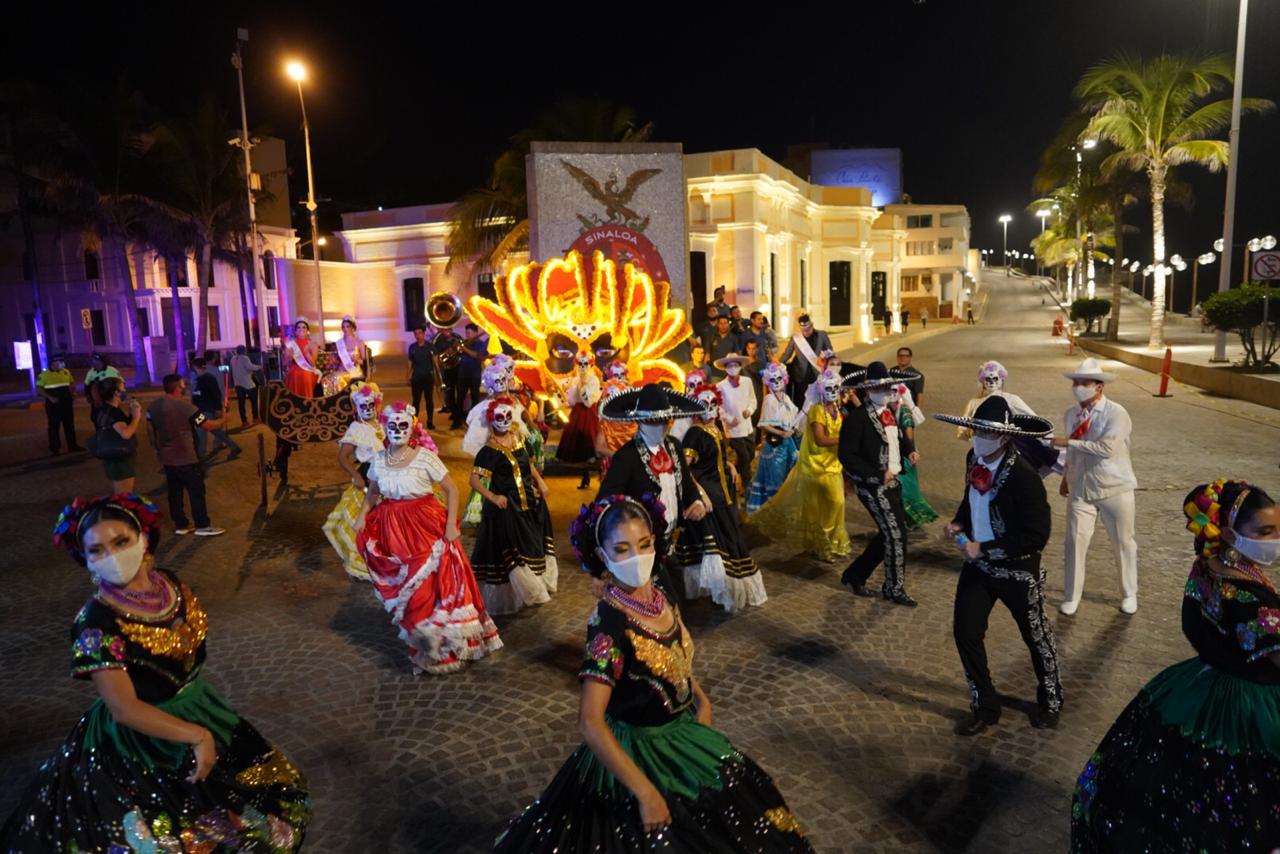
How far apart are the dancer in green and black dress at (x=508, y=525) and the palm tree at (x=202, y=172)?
26.7 meters

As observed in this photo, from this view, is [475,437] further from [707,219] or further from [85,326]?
[85,326]

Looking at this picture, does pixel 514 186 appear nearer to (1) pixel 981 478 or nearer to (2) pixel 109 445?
(2) pixel 109 445

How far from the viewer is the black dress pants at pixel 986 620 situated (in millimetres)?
4836

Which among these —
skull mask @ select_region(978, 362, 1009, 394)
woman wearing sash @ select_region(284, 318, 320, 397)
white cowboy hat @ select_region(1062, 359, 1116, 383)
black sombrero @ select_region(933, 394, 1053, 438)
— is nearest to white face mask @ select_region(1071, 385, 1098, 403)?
white cowboy hat @ select_region(1062, 359, 1116, 383)

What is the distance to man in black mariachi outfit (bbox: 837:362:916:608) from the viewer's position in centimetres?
686

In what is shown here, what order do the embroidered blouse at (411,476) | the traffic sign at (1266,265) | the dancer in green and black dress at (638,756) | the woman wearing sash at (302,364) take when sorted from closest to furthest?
the dancer in green and black dress at (638,756)
the embroidered blouse at (411,476)
the woman wearing sash at (302,364)
the traffic sign at (1266,265)

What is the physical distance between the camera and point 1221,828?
2934 mm

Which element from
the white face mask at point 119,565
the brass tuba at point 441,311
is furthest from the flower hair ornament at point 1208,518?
the brass tuba at point 441,311

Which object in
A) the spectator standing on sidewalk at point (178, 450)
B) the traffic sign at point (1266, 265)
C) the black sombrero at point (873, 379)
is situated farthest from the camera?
the traffic sign at point (1266, 265)

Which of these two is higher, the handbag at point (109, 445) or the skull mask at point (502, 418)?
the skull mask at point (502, 418)

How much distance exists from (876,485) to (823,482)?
1230mm

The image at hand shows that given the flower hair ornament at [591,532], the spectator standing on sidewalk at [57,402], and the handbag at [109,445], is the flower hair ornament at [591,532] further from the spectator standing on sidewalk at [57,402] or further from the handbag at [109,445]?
the spectator standing on sidewalk at [57,402]

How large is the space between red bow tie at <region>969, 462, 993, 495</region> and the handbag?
28.7ft

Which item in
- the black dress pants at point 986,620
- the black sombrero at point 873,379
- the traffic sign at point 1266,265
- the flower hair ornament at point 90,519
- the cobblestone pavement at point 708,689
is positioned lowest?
the cobblestone pavement at point 708,689
